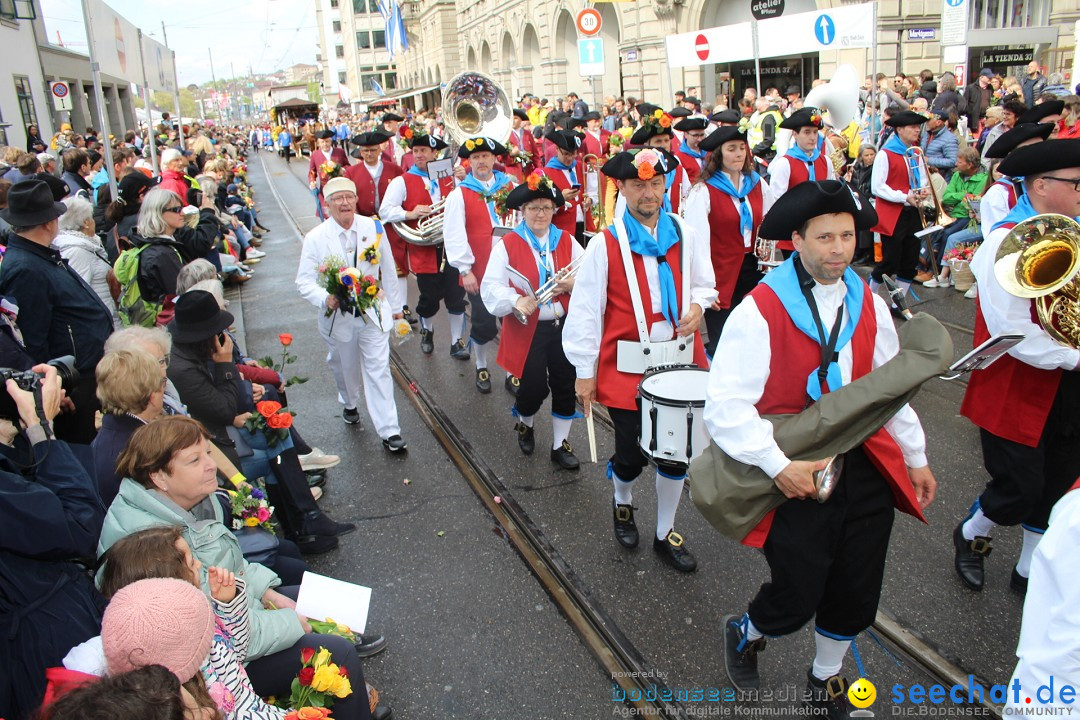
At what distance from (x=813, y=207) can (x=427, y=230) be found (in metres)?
6.15

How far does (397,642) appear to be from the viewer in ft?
13.3

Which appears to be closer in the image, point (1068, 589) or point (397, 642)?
point (1068, 589)

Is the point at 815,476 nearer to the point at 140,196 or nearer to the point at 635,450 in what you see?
the point at 635,450

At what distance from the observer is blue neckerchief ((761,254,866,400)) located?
304 cm

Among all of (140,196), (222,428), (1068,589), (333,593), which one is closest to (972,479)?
(1068,589)

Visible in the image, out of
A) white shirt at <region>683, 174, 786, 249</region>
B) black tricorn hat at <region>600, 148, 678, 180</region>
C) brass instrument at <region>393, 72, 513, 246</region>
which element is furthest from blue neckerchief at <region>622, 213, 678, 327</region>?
brass instrument at <region>393, 72, 513, 246</region>

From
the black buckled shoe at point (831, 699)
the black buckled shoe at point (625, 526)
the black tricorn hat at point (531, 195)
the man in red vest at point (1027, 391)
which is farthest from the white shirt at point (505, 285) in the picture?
the black buckled shoe at point (831, 699)

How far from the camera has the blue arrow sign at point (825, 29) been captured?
41.1 ft

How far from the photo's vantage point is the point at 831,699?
3.30 meters

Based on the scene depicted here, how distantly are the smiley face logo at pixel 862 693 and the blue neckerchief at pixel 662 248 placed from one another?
6.81 ft

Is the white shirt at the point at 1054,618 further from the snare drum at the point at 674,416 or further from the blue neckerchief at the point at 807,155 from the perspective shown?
the blue neckerchief at the point at 807,155

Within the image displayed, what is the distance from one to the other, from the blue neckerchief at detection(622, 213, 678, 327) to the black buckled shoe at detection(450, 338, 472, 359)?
4405 millimetres

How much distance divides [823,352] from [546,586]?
2202mm

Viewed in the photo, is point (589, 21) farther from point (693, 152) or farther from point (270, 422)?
point (270, 422)
